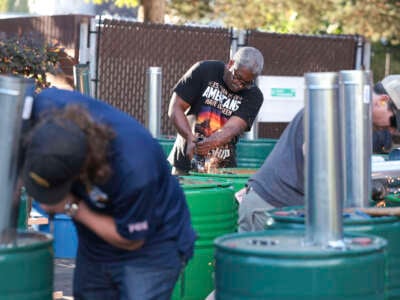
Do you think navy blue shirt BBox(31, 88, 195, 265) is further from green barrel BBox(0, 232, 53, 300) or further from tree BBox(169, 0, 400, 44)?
tree BBox(169, 0, 400, 44)

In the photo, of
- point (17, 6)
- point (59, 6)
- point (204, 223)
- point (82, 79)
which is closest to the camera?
point (204, 223)

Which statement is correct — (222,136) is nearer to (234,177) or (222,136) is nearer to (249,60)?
(249,60)

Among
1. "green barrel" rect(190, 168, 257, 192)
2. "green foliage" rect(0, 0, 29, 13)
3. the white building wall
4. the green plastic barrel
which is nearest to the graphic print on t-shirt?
"green barrel" rect(190, 168, 257, 192)

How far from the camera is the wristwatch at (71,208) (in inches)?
134

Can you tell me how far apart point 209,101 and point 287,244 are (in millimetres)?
3426

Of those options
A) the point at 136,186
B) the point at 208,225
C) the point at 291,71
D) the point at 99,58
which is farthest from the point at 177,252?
the point at 291,71

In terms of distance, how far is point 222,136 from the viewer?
7004 millimetres

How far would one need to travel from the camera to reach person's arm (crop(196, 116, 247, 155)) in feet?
23.0

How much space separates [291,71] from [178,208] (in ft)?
34.2

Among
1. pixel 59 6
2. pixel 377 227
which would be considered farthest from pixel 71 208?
pixel 59 6

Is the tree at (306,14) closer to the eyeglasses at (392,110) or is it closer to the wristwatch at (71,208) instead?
the eyeglasses at (392,110)

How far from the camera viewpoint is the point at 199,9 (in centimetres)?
2586

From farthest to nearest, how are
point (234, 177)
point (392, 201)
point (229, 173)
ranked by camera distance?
point (229, 173), point (234, 177), point (392, 201)

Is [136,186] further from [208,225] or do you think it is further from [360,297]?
[208,225]
